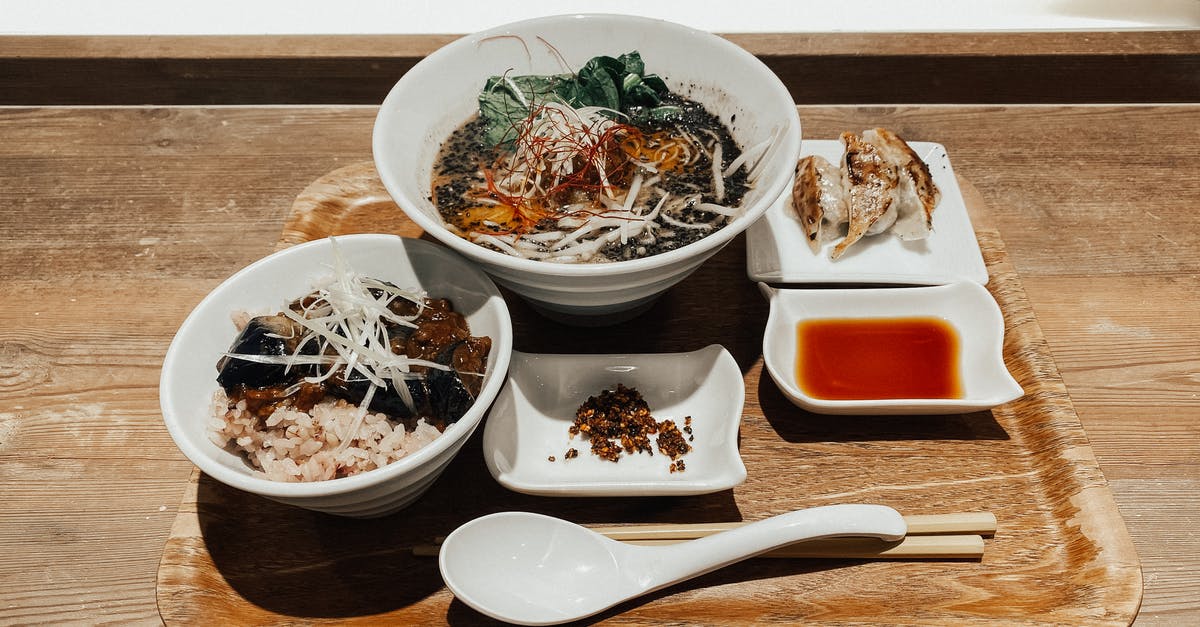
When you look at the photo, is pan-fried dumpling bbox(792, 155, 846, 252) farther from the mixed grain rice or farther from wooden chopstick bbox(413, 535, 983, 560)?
the mixed grain rice

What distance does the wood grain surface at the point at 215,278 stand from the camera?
1.65m

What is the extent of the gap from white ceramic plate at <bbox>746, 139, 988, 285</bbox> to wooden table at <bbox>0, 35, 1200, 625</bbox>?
251mm

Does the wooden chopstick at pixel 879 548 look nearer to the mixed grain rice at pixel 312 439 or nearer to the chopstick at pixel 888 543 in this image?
the chopstick at pixel 888 543

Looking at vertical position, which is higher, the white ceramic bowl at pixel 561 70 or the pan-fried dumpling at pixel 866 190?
the white ceramic bowl at pixel 561 70

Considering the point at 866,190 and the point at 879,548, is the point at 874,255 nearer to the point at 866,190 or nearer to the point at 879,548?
the point at 866,190

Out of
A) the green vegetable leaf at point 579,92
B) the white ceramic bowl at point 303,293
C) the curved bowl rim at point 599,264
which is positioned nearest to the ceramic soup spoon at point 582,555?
the white ceramic bowl at point 303,293

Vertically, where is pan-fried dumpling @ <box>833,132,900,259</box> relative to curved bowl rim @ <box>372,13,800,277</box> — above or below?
below

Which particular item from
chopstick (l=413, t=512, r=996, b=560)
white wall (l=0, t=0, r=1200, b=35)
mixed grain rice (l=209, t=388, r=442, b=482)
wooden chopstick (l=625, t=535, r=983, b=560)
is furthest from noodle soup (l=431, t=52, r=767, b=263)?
white wall (l=0, t=0, r=1200, b=35)

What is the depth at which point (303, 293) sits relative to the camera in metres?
1.68

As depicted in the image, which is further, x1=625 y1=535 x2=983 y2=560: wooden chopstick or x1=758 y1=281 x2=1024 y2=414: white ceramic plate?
x1=758 y1=281 x2=1024 y2=414: white ceramic plate

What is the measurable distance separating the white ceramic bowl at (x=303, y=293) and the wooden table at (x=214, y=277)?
0.44 metres

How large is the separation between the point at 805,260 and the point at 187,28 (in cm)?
302

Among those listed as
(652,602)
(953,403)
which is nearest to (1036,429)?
(953,403)

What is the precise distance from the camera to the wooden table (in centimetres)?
165
